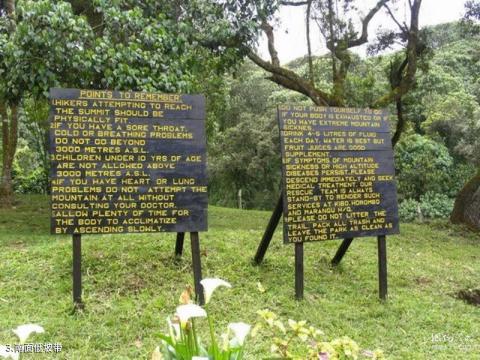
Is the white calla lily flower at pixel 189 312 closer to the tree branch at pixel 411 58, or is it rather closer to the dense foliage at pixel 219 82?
the dense foliage at pixel 219 82

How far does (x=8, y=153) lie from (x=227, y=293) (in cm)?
638

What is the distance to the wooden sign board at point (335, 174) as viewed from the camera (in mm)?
5195

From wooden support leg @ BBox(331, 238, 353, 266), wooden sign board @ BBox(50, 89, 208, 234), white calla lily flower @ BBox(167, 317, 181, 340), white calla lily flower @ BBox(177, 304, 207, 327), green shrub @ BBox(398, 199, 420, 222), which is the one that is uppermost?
wooden sign board @ BBox(50, 89, 208, 234)

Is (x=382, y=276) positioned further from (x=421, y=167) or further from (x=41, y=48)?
(x=421, y=167)

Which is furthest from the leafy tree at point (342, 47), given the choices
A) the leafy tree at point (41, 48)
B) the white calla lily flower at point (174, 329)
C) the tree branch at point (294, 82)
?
the white calla lily flower at point (174, 329)

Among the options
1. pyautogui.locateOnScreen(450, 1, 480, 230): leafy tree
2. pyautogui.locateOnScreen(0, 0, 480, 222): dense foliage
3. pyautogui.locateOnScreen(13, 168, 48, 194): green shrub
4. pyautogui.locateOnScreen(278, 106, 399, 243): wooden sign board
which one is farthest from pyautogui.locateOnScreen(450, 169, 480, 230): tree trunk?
pyautogui.locateOnScreen(13, 168, 48, 194): green shrub

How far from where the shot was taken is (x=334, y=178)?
5383 mm

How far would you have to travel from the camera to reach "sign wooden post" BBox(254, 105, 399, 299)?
5.20 m

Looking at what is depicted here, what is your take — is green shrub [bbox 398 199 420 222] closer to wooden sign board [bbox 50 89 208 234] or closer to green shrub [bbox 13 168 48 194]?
wooden sign board [bbox 50 89 208 234]

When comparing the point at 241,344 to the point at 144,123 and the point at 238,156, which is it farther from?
the point at 238,156

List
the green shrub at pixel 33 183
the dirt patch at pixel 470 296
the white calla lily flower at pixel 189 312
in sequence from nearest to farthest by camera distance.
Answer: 1. the white calla lily flower at pixel 189 312
2. the dirt patch at pixel 470 296
3. the green shrub at pixel 33 183

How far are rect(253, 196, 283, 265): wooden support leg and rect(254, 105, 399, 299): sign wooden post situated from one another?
0.01 m

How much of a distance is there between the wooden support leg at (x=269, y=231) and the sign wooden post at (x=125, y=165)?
3.31 ft

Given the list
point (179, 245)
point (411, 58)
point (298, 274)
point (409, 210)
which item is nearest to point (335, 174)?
point (298, 274)
